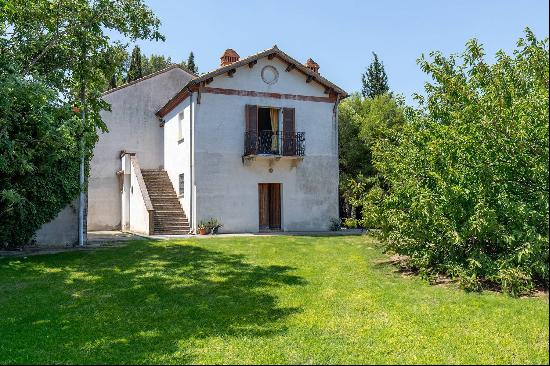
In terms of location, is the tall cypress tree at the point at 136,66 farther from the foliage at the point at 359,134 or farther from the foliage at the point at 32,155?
the foliage at the point at 32,155

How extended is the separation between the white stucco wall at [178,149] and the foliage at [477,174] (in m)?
10.8

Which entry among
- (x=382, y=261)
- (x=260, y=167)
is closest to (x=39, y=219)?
(x=260, y=167)

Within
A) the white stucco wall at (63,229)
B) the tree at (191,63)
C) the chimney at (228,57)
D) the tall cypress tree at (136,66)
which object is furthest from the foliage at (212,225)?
the tree at (191,63)

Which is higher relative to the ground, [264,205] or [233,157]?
[233,157]

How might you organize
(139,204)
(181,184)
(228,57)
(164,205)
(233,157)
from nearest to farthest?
(233,157) → (139,204) → (164,205) → (181,184) → (228,57)

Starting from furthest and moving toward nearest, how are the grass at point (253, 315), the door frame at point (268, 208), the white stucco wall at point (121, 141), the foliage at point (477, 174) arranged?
1. the white stucco wall at point (121, 141)
2. the door frame at point (268, 208)
3. the foliage at point (477, 174)
4. the grass at point (253, 315)

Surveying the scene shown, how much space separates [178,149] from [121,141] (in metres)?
3.56

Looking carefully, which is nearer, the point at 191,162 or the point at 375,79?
the point at 191,162

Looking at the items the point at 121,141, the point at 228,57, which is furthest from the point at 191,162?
the point at 228,57

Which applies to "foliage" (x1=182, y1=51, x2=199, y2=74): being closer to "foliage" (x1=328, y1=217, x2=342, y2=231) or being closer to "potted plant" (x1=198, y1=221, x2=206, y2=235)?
"foliage" (x1=328, y1=217, x2=342, y2=231)

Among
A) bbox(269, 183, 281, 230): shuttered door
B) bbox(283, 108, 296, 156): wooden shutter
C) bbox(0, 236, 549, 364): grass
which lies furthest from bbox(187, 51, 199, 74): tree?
bbox(0, 236, 549, 364): grass

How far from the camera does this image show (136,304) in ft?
26.2

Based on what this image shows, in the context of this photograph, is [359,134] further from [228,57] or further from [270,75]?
[228,57]

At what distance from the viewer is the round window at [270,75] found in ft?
65.4
